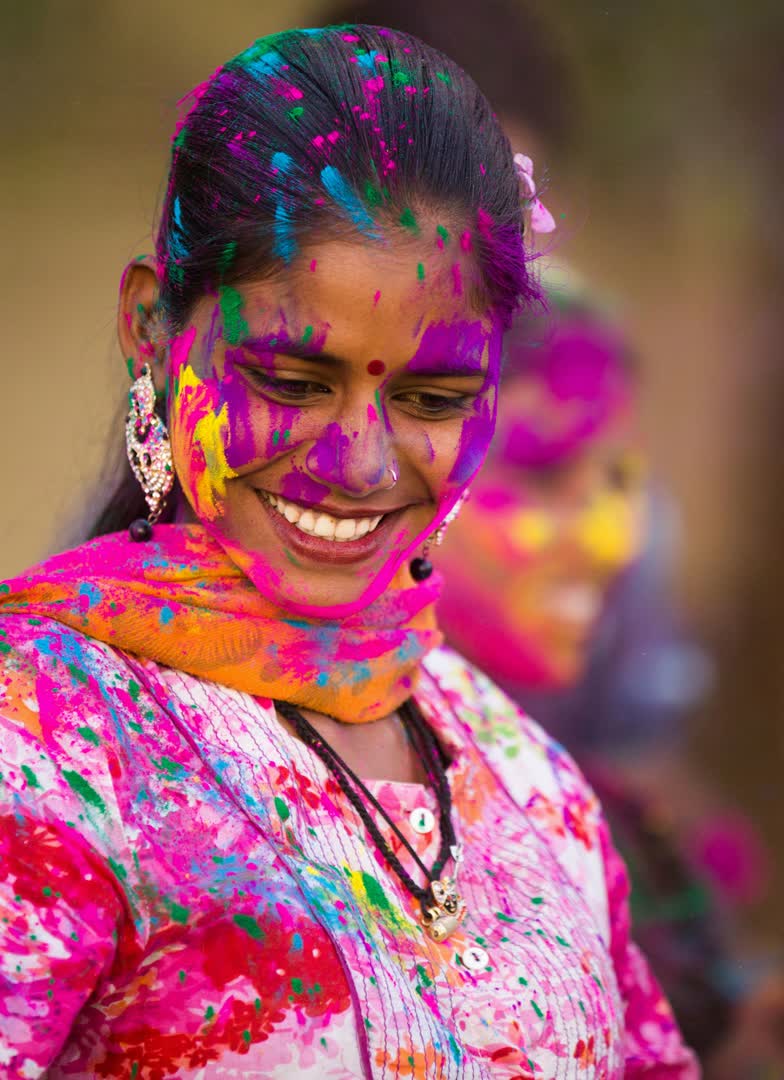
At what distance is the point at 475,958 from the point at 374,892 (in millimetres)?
140

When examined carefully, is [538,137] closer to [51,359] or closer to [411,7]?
[411,7]

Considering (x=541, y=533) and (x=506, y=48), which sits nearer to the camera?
(x=541, y=533)

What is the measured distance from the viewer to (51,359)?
10.0ft

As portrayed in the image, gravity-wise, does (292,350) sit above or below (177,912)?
above

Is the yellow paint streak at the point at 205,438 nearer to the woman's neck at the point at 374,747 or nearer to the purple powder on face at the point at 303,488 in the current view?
the purple powder on face at the point at 303,488

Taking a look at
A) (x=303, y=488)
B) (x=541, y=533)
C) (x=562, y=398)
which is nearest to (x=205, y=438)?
(x=303, y=488)

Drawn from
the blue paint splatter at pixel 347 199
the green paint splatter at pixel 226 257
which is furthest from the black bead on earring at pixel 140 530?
the blue paint splatter at pixel 347 199

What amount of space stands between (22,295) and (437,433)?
187cm

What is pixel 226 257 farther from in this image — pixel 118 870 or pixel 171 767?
pixel 118 870

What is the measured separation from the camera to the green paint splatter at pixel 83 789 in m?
1.30

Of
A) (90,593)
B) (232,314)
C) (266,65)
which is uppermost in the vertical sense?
(266,65)

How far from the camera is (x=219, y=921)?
1.33 metres

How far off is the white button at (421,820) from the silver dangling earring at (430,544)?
0.32m

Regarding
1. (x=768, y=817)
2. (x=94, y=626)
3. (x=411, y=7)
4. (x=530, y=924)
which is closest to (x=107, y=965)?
(x=94, y=626)
